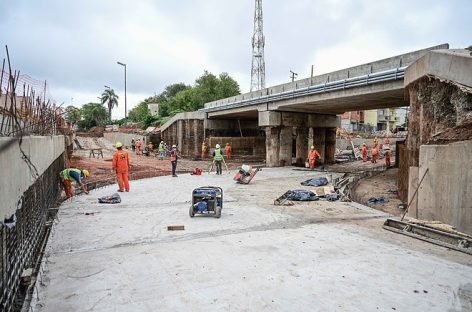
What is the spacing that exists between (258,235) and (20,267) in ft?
12.8

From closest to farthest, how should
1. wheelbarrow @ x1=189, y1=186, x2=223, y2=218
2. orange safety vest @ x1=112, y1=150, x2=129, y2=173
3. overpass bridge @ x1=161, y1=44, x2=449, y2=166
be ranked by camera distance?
wheelbarrow @ x1=189, y1=186, x2=223, y2=218, orange safety vest @ x1=112, y1=150, x2=129, y2=173, overpass bridge @ x1=161, y1=44, x2=449, y2=166

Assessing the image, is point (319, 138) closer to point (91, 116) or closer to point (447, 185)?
point (447, 185)

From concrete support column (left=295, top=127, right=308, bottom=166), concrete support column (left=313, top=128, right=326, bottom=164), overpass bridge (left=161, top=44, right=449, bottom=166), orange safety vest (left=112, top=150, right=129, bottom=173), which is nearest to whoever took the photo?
orange safety vest (left=112, top=150, right=129, bottom=173)

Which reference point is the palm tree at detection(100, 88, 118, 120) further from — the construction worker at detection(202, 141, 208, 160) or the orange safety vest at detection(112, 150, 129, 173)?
the orange safety vest at detection(112, 150, 129, 173)

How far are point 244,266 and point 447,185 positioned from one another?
5.04 meters

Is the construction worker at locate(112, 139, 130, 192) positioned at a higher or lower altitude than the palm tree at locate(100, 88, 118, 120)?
lower

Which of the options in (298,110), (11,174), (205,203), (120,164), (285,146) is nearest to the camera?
(11,174)

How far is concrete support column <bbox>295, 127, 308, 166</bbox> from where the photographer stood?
24453 mm

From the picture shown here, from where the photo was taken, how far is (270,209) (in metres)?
9.17

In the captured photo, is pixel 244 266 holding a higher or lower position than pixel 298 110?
lower

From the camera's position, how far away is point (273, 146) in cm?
2281

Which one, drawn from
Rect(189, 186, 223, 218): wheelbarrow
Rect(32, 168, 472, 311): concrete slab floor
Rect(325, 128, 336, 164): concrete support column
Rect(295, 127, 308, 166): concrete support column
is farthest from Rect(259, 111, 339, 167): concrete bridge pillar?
Rect(189, 186, 223, 218): wheelbarrow

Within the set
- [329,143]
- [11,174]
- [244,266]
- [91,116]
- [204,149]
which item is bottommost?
[244,266]

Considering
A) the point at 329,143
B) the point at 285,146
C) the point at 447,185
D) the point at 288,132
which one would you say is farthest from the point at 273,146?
the point at 447,185
